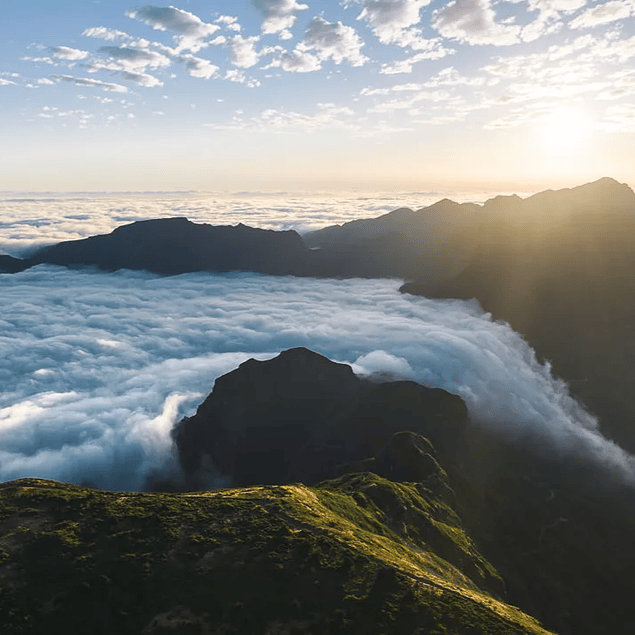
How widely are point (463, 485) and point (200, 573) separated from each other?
118510mm

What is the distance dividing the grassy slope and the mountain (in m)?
37.4

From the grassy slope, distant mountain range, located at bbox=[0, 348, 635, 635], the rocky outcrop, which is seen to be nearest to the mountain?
the rocky outcrop

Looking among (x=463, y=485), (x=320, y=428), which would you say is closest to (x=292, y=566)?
(x=463, y=485)

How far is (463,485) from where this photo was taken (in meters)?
148

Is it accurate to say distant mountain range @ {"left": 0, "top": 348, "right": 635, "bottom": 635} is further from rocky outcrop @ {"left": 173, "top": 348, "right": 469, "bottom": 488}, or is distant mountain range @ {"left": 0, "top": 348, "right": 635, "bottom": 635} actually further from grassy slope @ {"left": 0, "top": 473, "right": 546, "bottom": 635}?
rocky outcrop @ {"left": 173, "top": 348, "right": 469, "bottom": 488}

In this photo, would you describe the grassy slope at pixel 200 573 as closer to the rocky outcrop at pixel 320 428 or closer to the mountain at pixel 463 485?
the mountain at pixel 463 485

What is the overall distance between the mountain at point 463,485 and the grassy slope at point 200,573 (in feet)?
123

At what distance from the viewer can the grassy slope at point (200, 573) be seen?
4653 centimetres

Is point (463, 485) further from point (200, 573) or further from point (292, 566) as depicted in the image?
point (200, 573)

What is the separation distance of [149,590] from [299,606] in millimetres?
16841

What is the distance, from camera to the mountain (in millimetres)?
117438

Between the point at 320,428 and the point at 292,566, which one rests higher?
the point at 292,566

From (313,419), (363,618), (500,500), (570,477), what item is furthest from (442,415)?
(363,618)

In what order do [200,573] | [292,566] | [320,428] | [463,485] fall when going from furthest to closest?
[320,428] → [463,485] → [292,566] → [200,573]
